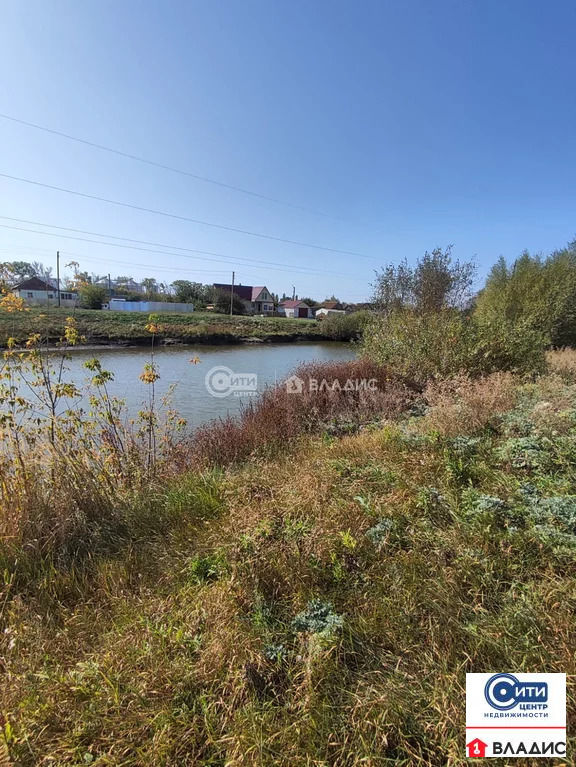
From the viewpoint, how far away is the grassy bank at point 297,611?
1.25m

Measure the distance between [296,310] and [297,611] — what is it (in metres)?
59.2

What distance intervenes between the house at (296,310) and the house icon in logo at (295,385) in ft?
173

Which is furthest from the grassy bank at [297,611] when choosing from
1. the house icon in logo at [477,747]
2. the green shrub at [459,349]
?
the green shrub at [459,349]

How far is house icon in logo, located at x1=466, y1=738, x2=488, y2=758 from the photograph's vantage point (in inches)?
45.0

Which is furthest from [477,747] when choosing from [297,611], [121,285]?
[121,285]

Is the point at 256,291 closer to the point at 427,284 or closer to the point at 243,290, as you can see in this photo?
the point at 243,290

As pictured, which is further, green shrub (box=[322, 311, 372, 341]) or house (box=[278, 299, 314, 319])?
house (box=[278, 299, 314, 319])

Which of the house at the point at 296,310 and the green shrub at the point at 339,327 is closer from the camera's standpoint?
the green shrub at the point at 339,327

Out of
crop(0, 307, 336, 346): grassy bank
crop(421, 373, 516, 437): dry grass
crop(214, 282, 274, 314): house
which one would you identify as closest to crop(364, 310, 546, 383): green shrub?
crop(421, 373, 516, 437): dry grass

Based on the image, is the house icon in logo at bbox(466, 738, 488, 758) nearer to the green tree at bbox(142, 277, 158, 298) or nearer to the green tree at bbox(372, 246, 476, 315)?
the green tree at bbox(372, 246, 476, 315)

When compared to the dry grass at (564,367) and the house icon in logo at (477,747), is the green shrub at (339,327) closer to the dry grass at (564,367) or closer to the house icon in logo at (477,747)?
the dry grass at (564,367)

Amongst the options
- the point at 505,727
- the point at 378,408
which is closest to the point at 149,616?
the point at 505,727

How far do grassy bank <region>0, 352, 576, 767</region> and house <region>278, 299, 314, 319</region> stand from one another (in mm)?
57253

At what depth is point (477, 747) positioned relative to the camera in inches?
45.8
